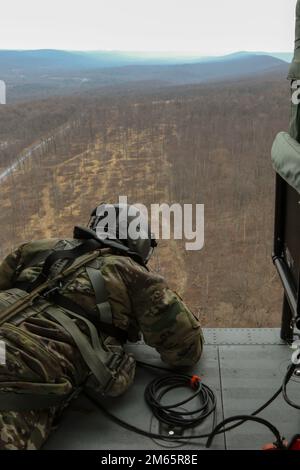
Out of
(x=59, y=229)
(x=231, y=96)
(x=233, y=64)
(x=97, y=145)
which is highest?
(x=233, y=64)

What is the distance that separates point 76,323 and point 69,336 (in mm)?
77

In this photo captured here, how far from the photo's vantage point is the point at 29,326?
5.03 feet

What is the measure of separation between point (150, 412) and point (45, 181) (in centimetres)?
236

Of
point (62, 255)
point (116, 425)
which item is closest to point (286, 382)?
point (116, 425)

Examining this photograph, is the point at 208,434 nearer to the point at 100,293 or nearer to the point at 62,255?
the point at 100,293

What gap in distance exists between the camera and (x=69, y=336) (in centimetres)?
157

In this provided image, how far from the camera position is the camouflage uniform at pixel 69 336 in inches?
55.7

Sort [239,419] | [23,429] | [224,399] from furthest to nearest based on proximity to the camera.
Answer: [224,399]
[239,419]
[23,429]

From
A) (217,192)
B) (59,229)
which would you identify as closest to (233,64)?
(217,192)

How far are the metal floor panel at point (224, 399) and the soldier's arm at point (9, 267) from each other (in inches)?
21.4

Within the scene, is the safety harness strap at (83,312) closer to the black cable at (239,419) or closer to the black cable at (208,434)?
the black cable at (208,434)

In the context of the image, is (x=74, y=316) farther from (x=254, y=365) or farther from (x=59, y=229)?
(x=59, y=229)

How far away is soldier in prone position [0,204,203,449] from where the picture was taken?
1427 mm

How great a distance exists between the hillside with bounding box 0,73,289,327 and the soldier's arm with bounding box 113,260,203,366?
4.52 ft
